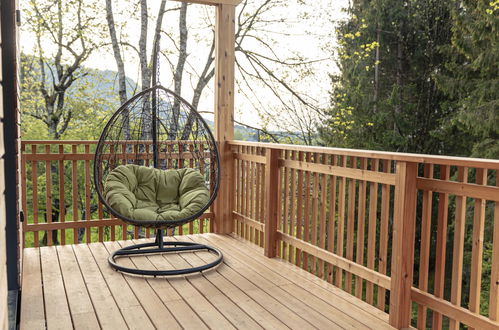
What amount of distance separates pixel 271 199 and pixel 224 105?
1.30m

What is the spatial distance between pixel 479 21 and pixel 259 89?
5217 mm

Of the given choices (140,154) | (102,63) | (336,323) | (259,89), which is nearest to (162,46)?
(102,63)

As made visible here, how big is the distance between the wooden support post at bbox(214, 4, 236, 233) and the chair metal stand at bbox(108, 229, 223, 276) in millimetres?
717

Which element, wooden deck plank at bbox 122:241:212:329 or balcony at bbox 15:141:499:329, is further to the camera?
wooden deck plank at bbox 122:241:212:329

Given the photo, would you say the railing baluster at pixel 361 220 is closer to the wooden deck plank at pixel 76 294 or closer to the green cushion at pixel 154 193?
the green cushion at pixel 154 193

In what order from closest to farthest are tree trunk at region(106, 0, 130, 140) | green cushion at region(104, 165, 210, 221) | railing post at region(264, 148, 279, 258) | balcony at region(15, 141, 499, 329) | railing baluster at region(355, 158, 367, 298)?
balcony at region(15, 141, 499, 329), railing baluster at region(355, 158, 367, 298), green cushion at region(104, 165, 210, 221), railing post at region(264, 148, 279, 258), tree trunk at region(106, 0, 130, 140)

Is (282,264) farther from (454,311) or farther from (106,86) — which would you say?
(106,86)

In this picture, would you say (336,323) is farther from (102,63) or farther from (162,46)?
(102,63)

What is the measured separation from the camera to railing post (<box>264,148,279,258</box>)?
4016 mm

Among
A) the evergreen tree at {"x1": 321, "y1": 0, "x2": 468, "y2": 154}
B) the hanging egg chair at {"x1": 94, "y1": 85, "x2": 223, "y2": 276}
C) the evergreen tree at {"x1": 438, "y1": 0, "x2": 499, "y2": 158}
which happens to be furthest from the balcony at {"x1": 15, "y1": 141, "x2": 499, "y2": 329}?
the evergreen tree at {"x1": 438, "y1": 0, "x2": 499, "y2": 158}

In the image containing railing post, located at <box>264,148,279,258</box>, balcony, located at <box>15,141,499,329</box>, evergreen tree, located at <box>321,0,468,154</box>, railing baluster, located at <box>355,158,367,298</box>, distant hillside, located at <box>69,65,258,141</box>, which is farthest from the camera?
evergreen tree, located at <box>321,0,468,154</box>

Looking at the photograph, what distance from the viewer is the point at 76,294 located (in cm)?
314

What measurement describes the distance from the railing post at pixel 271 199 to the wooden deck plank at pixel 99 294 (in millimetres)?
1364

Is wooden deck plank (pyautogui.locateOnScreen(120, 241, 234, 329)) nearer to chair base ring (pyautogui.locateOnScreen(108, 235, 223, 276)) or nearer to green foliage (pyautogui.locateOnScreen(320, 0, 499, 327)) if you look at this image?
chair base ring (pyautogui.locateOnScreen(108, 235, 223, 276))
